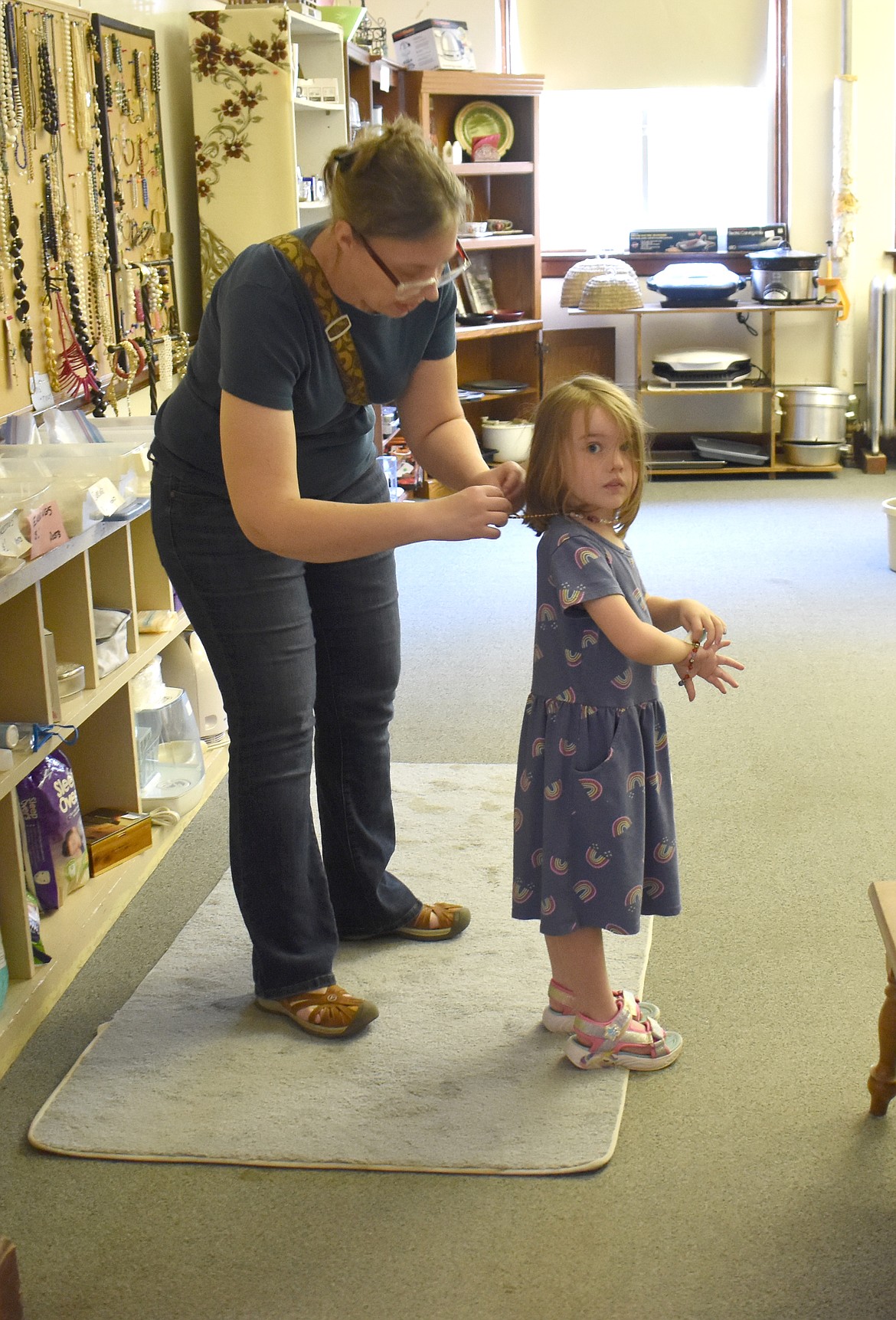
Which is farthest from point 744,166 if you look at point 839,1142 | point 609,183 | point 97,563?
point 839,1142

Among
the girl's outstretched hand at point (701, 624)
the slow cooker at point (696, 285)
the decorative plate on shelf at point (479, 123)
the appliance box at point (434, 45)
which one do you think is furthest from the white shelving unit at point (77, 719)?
the slow cooker at point (696, 285)

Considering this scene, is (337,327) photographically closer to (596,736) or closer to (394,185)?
(394,185)

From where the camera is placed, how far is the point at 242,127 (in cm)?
375

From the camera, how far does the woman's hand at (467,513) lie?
1.56 metres

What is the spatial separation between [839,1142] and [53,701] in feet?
4.28

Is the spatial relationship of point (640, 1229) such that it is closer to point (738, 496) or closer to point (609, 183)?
point (738, 496)

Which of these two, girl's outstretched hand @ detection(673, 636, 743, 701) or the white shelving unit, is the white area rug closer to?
the white shelving unit

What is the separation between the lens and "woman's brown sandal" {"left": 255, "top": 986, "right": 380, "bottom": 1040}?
1.91 m

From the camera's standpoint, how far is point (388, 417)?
526 cm

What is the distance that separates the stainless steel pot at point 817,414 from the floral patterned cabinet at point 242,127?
2.91m

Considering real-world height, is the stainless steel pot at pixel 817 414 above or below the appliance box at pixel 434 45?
below

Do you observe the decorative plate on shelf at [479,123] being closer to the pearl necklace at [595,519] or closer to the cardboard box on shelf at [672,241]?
the cardboard box on shelf at [672,241]

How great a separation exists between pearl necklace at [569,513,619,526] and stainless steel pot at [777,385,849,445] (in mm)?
4544

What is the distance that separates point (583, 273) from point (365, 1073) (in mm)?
4757
